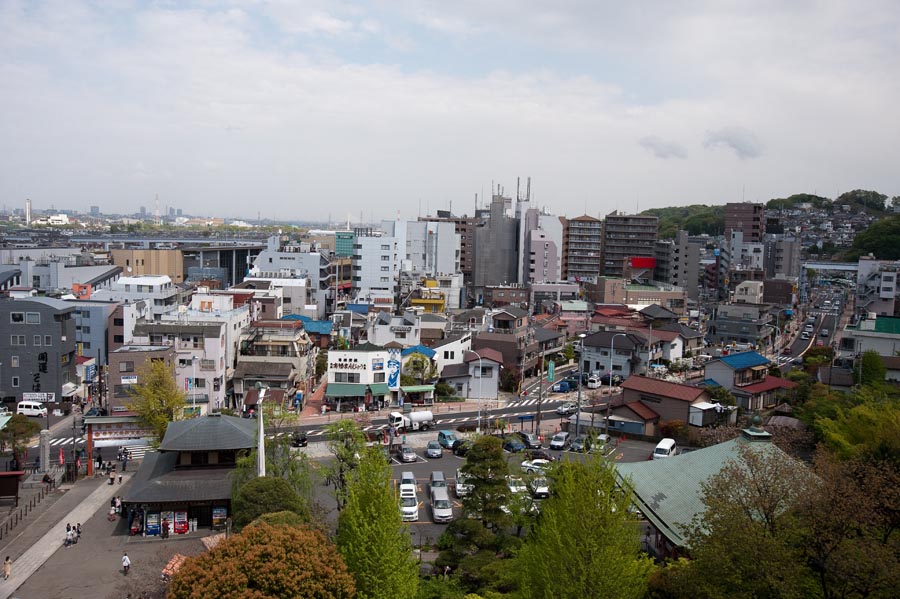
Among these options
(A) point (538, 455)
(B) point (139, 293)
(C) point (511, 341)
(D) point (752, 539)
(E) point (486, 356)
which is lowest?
(A) point (538, 455)

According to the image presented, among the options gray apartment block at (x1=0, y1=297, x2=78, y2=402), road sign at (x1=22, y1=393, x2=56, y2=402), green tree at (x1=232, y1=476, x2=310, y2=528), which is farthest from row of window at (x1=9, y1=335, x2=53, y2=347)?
green tree at (x1=232, y1=476, x2=310, y2=528)

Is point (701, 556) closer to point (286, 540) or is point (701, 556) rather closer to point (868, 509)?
point (868, 509)

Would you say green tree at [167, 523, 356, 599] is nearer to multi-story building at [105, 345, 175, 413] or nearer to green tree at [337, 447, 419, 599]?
green tree at [337, 447, 419, 599]

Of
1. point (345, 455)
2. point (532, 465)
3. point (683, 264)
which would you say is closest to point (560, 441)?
point (532, 465)

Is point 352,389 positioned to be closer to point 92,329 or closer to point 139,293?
point 92,329

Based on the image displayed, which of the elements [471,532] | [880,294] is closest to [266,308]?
[471,532]

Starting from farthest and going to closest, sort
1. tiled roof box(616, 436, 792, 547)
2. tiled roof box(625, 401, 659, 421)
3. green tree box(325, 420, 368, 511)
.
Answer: tiled roof box(625, 401, 659, 421)
green tree box(325, 420, 368, 511)
tiled roof box(616, 436, 792, 547)
